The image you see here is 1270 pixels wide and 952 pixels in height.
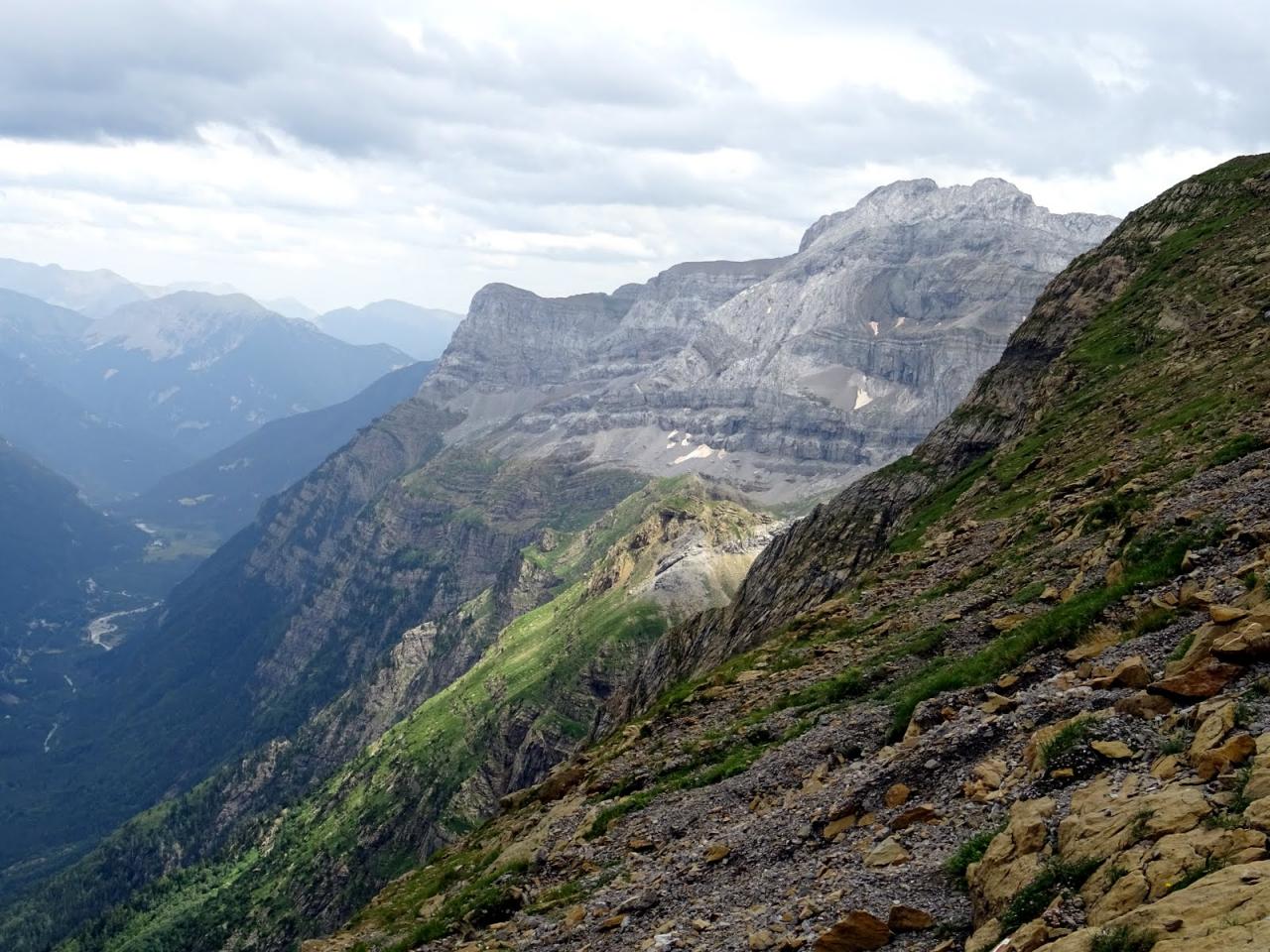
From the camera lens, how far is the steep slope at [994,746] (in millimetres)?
17125

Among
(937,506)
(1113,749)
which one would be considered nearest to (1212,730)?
(1113,749)

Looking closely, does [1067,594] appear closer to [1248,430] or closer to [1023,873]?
[1248,430]

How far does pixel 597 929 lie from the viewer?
25.6 metres

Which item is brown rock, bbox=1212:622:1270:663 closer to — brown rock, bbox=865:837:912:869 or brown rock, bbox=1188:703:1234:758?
brown rock, bbox=1188:703:1234:758

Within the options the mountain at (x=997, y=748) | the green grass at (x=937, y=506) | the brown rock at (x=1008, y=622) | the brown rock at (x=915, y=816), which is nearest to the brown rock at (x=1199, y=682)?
the mountain at (x=997, y=748)

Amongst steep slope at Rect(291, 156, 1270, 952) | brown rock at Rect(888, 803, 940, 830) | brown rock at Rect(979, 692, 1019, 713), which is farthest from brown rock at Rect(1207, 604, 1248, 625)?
brown rock at Rect(888, 803, 940, 830)

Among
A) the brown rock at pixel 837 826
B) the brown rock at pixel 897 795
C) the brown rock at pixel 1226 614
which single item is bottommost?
the brown rock at pixel 837 826

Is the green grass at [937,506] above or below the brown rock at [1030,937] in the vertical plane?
above

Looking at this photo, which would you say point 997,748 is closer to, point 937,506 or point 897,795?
point 897,795

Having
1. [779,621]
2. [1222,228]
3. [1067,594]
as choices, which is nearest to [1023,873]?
[1067,594]

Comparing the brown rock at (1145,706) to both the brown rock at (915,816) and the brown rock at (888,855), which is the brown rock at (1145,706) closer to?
the brown rock at (915,816)

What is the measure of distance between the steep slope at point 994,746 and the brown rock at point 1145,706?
0.17 ft

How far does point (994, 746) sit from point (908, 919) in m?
6.91

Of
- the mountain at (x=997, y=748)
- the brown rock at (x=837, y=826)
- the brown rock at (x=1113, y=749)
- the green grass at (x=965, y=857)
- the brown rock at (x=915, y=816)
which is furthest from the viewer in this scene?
the brown rock at (x=837, y=826)
